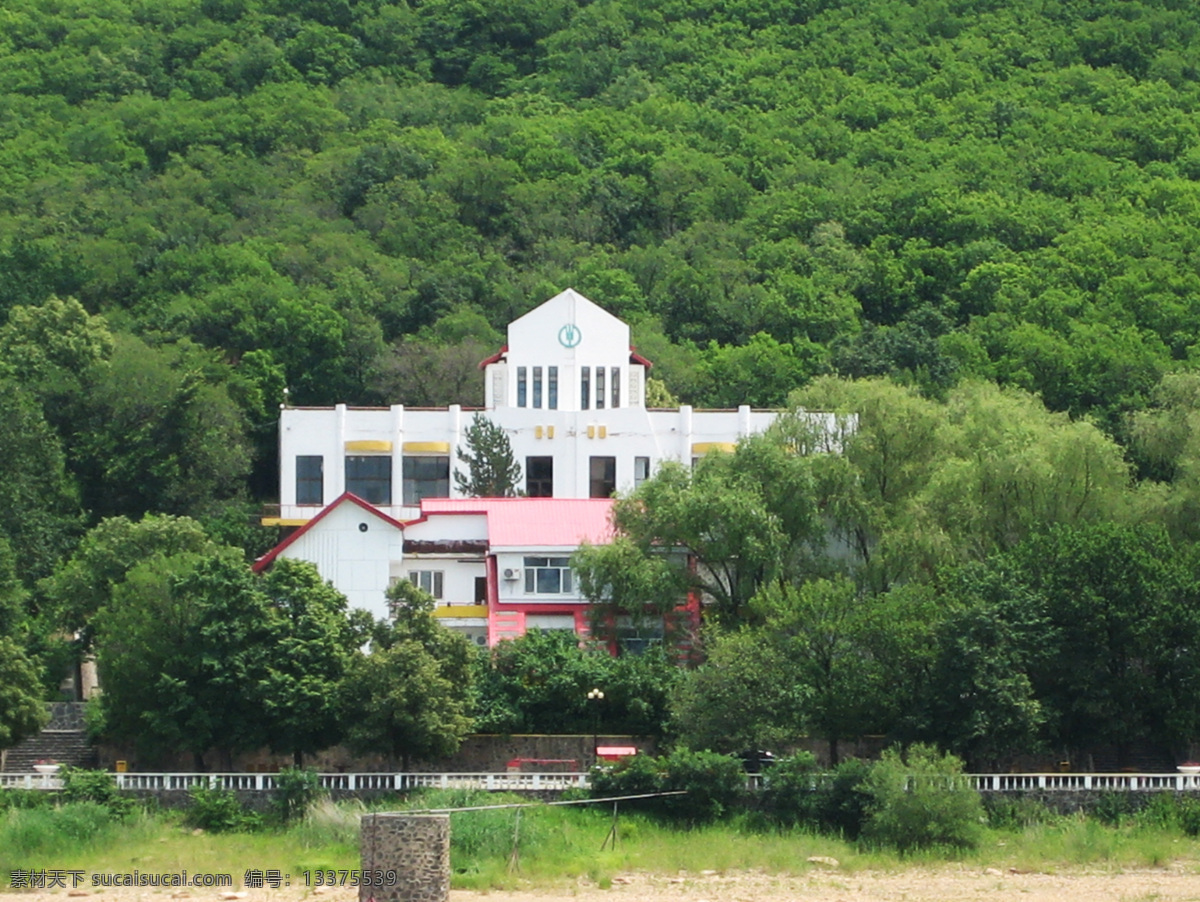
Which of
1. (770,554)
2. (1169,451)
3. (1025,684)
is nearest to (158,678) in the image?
(770,554)

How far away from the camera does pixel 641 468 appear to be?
80688 millimetres

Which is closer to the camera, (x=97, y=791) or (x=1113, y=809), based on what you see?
(x=97, y=791)

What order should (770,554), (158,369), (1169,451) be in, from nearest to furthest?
1. (770,554)
2. (1169,451)
3. (158,369)

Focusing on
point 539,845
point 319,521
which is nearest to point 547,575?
point 319,521

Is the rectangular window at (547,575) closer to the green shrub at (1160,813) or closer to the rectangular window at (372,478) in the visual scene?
the rectangular window at (372,478)

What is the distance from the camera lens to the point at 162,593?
57875 mm

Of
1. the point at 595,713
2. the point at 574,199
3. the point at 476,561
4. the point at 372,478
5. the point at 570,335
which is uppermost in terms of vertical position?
the point at 574,199

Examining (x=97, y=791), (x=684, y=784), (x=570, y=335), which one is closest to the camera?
(x=97, y=791)

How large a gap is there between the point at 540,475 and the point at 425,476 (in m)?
4.11

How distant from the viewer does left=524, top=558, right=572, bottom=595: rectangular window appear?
216ft

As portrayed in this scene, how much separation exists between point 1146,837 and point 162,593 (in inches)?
932

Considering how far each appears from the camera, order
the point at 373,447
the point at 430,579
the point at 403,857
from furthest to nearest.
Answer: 1. the point at 373,447
2. the point at 430,579
3. the point at 403,857

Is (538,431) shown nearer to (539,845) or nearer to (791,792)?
(791,792)

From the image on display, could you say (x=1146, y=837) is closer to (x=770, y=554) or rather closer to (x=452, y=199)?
(x=770, y=554)
